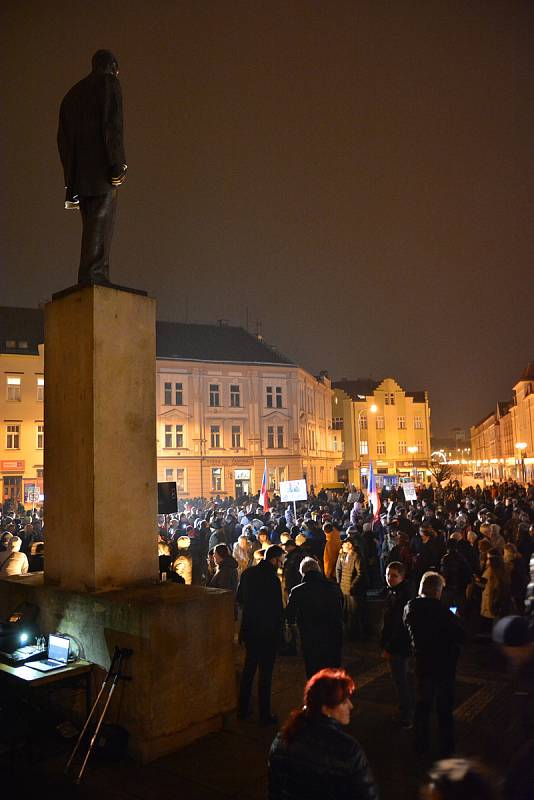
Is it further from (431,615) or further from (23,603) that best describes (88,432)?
(431,615)

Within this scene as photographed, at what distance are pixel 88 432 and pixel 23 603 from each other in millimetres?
2099

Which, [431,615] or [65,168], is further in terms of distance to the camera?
[65,168]

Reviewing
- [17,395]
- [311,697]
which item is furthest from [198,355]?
[311,697]

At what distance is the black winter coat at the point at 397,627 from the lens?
6797mm

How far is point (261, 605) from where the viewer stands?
7039 mm

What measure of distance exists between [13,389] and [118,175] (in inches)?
1533

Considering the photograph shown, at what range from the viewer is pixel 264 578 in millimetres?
7344

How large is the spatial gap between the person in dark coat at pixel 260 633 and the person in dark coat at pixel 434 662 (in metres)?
1.64

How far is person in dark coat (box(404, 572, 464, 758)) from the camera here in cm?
578

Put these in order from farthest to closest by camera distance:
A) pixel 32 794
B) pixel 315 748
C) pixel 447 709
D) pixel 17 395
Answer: pixel 17 395 < pixel 447 709 < pixel 32 794 < pixel 315 748

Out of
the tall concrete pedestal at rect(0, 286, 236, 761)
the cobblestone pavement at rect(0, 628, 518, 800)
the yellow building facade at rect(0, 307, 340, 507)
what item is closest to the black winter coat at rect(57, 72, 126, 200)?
the tall concrete pedestal at rect(0, 286, 236, 761)

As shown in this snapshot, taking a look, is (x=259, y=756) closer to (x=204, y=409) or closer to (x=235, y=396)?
(x=204, y=409)

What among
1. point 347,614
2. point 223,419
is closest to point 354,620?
point 347,614

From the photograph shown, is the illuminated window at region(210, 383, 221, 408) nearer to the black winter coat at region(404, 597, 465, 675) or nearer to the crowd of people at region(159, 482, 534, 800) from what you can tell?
the crowd of people at region(159, 482, 534, 800)
